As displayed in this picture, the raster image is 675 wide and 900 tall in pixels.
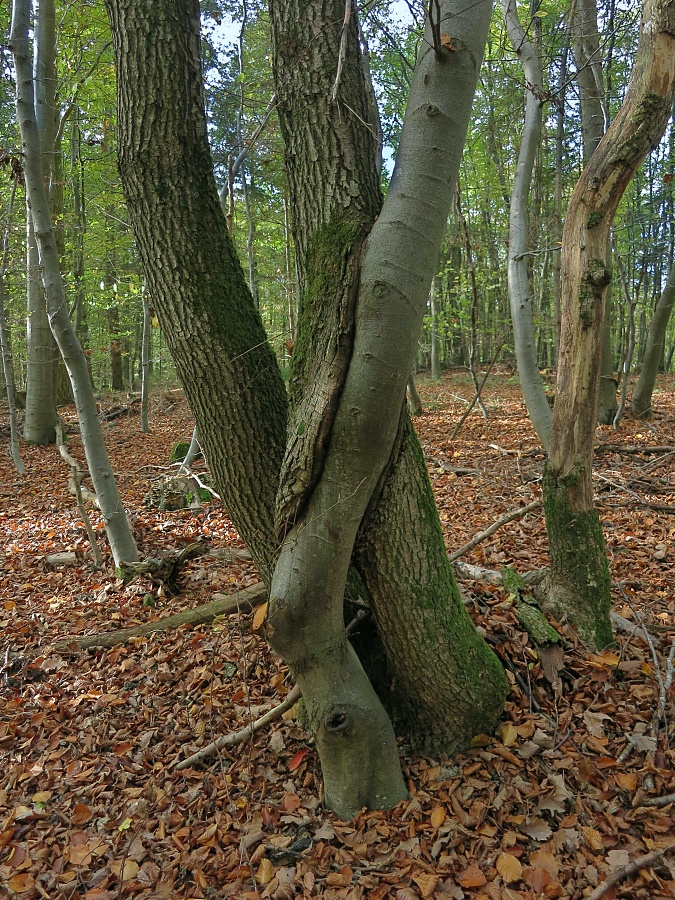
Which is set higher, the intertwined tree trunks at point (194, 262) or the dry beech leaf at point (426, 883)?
the intertwined tree trunks at point (194, 262)

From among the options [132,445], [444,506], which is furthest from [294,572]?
[132,445]

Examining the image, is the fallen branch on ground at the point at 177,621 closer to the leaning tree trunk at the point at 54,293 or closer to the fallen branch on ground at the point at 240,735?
the fallen branch on ground at the point at 240,735

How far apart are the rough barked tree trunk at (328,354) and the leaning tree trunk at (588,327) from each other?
73 centimetres

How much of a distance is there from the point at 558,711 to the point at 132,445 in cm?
942

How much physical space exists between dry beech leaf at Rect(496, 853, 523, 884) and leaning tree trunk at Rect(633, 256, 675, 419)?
8550 millimetres

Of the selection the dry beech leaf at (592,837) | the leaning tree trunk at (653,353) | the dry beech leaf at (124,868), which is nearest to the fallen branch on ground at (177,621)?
the dry beech leaf at (124,868)

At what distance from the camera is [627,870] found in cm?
202

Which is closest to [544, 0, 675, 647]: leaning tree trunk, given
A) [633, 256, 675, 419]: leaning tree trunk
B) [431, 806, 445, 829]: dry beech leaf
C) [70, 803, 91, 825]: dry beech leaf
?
[431, 806, 445, 829]: dry beech leaf

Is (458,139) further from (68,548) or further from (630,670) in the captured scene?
(68,548)

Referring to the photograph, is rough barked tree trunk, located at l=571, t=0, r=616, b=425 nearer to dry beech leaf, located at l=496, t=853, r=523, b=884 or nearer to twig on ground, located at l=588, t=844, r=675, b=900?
twig on ground, located at l=588, t=844, r=675, b=900

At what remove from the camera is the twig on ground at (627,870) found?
77.6 inches

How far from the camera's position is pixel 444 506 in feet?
19.4

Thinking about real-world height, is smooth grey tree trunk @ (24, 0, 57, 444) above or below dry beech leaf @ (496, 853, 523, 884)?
above

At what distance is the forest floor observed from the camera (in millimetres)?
2180
